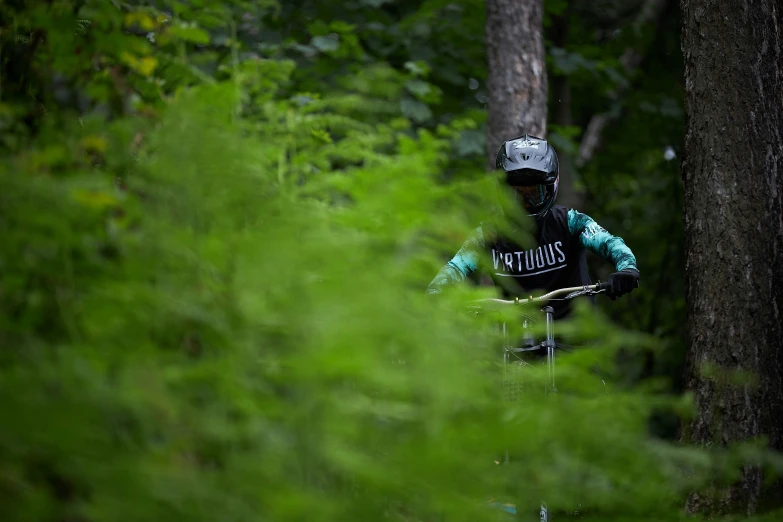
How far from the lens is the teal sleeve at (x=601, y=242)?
5000 mm

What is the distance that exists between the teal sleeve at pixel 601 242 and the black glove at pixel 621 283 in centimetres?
16

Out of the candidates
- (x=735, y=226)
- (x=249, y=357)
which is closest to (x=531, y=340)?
(x=735, y=226)

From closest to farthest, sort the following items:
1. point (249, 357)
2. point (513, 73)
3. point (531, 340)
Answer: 1. point (249, 357)
2. point (531, 340)
3. point (513, 73)

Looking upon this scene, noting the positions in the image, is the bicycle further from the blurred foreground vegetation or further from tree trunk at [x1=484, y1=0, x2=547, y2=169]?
tree trunk at [x1=484, y1=0, x2=547, y2=169]

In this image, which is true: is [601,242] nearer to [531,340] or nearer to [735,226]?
[735,226]

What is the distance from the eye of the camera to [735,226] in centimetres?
490

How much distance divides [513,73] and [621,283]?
13.3 ft

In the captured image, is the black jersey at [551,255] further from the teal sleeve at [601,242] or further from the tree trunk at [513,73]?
the tree trunk at [513,73]

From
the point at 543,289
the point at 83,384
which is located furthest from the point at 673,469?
the point at 543,289

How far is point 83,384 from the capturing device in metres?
1.96

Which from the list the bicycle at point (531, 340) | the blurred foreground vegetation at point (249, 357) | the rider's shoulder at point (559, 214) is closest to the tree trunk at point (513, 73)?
the rider's shoulder at point (559, 214)

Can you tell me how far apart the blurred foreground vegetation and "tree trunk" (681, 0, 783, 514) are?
195 cm

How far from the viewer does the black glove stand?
4637 millimetres

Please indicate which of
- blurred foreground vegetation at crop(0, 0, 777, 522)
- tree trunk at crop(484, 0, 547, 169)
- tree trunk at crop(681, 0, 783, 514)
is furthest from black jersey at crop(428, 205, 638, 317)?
tree trunk at crop(484, 0, 547, 169)
